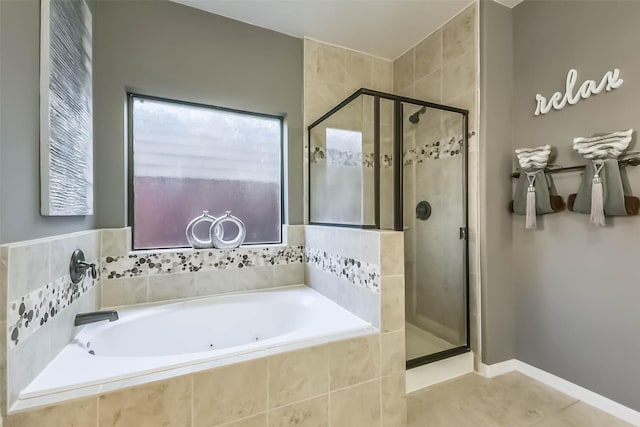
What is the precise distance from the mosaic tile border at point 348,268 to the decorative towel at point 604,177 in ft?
3.91

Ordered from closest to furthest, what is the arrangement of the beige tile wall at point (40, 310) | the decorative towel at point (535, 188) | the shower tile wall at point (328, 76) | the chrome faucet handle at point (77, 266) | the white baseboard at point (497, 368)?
the beige tile wall at point (40, 310), the chrome faucet handle at point (77, 266), the decorative towel at point (535, 188), the white baseboard at point (497, 368), the shower tile wall at point (328, 76)

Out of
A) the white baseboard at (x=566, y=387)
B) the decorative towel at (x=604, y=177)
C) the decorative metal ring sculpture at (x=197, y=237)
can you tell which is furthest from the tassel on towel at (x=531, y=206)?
the decorative metal ring sculpture at (x=197, y=237)

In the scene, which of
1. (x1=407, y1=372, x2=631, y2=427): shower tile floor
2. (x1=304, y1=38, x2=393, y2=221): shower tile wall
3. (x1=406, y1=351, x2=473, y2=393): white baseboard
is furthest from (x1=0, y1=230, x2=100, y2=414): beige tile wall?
(x1=406, y1=351, x2=473, y2=393): white baseboard

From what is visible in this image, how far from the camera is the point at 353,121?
1783mm

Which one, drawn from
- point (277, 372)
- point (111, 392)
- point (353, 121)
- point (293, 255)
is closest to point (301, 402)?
point (277, 372)

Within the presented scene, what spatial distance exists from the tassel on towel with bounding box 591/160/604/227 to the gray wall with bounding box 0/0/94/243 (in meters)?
2.50

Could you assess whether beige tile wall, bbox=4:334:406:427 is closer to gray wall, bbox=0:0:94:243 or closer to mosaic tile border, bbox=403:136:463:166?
gray wall, bbox=0:0:94:243

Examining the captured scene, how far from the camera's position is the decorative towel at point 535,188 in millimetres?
1624

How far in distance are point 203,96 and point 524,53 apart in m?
2.25

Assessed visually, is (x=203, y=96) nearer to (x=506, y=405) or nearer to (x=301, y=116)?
(x=301, y=116)

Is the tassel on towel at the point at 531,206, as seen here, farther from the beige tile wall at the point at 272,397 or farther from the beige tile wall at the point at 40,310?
the beige tile wall at the point at 40,310

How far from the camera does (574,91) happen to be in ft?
5.12

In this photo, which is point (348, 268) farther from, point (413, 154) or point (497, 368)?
point (497, 368)

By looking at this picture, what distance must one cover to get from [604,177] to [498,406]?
4.48ft
